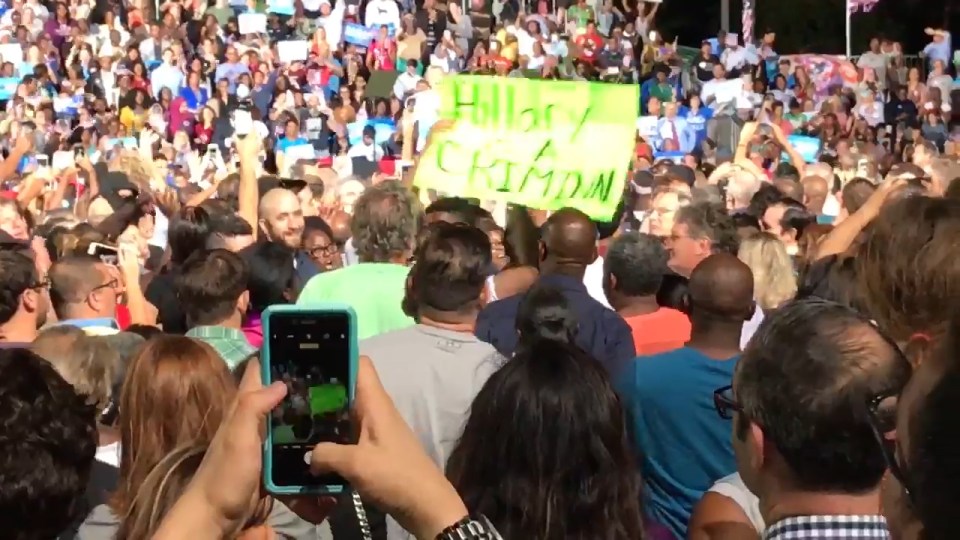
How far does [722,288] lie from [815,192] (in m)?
5.32

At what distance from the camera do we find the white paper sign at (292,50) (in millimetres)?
23734

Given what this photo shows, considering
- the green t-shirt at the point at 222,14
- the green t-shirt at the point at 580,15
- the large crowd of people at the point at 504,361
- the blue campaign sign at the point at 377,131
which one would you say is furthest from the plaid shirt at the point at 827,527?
the green t-shirt at the point at 222,14

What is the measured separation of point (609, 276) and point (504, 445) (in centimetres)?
290

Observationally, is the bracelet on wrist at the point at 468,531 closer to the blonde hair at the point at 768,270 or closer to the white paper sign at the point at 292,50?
the blonde hair at the point at 768,270

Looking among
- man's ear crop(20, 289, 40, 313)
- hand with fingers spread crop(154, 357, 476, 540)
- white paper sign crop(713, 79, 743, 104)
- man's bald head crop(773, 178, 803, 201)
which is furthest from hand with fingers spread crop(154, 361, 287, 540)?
white paper sign crop(713, 79, 743, 104)

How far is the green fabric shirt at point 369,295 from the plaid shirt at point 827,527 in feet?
9.65

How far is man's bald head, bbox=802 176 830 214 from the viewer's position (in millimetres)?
9125

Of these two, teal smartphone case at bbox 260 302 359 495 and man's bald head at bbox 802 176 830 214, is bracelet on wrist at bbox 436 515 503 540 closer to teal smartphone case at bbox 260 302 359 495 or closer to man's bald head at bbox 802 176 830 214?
teal smartphone case at bbox 260 302 359 495

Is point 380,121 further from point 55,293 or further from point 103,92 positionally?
point 55,293

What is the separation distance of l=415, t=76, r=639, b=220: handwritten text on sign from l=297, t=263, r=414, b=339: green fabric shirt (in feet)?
8.49

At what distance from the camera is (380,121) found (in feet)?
68.6

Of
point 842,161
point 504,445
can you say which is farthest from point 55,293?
point 842,161

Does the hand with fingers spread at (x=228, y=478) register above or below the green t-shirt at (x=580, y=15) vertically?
below

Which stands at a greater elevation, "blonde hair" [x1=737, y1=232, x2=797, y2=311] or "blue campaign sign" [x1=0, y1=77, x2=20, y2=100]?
"blue campaign sign" [x1=0, y1=77, x2=20, y2=100]
